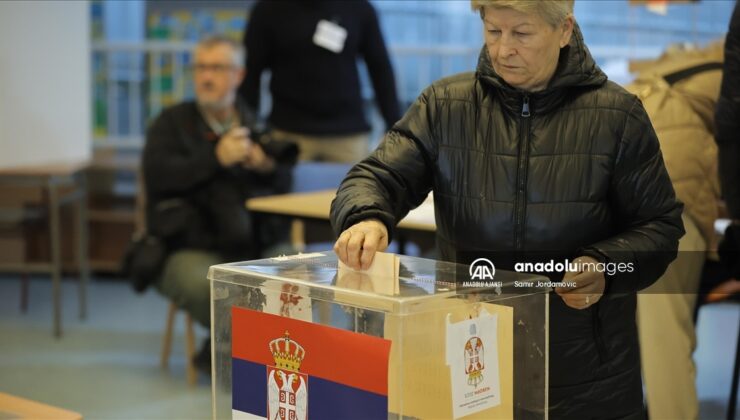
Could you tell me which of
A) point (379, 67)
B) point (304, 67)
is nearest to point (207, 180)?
point (304, 67)

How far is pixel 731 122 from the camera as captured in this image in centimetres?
276

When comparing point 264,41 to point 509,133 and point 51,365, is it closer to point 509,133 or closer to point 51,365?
point 51,365

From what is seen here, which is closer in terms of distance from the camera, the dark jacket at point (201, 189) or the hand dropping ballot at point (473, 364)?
the hand dropping ballot at point (473, 364)

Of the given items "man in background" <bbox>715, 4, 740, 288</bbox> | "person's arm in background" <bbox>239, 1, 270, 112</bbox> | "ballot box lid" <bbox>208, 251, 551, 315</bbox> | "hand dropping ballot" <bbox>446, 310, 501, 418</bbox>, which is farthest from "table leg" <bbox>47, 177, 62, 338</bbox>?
"hand dropping ballot" <bbox>446, 310, 501, 418</bbox>

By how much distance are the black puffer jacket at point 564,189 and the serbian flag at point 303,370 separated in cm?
31

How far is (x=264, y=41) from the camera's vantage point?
495cm

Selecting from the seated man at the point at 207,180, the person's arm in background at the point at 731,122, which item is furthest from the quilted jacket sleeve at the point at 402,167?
the seated man at the point at 207,180

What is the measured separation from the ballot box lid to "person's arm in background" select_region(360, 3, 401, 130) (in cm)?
366

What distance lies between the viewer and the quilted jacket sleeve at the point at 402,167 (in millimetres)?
1794

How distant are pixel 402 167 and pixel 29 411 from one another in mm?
843

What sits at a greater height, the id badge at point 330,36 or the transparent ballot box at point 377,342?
the id badge at point 330,36

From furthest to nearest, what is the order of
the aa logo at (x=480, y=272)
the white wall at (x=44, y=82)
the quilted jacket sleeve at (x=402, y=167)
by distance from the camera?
the white wall at (x=44, y=82), the quilted jacket sleeve at (x=402, y=167), the aa logo at (x=480, y=272)

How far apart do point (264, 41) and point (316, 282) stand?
367 centimetres

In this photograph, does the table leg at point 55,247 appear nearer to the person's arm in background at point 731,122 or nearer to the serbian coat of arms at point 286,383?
the person's arm in background at point 731,122
